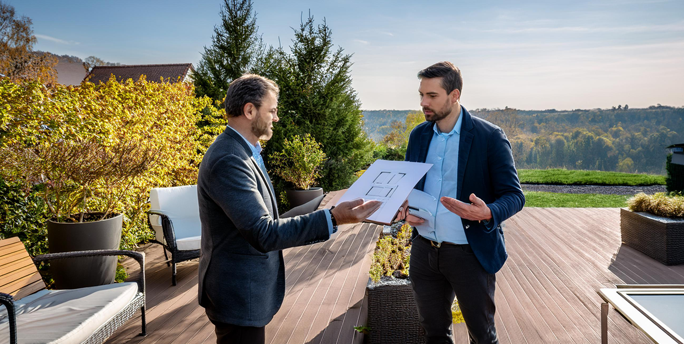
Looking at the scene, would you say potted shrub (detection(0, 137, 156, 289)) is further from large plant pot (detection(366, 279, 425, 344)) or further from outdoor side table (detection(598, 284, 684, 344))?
outdoor side table (detection(598, 284, 684, 344))

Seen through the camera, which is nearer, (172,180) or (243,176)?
(243,176)

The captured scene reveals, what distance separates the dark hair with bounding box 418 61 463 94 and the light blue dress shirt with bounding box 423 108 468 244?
152 millimetres

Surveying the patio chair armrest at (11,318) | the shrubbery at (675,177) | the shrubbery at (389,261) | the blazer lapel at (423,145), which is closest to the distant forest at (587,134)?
the shrubbery at (675,177)

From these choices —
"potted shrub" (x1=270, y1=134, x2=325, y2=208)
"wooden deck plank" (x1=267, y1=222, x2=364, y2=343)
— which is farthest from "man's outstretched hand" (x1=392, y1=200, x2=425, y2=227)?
"potted shrub" (x1=270, y1=134, x2=325, y2=208)

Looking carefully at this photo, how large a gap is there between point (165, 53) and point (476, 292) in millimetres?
23668

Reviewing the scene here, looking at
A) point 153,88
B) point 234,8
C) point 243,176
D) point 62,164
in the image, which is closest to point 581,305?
point 243,176

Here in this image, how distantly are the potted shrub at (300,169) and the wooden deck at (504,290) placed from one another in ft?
7.01

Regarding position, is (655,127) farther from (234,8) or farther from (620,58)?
(234,8)

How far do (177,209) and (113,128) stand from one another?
114 centimetres

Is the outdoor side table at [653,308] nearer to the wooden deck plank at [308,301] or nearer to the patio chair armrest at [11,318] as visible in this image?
the wooden deck plank at [308,301]

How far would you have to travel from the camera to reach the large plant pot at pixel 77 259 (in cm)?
327

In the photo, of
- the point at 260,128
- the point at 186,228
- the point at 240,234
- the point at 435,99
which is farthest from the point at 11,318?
the point at 186,228

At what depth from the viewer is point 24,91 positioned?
3.42 metres

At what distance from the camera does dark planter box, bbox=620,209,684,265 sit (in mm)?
4238
